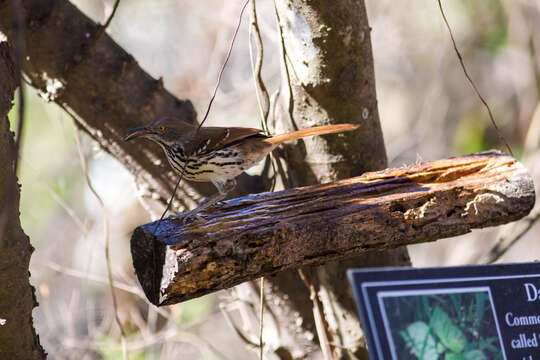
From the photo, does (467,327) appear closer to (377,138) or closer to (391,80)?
(377,138)

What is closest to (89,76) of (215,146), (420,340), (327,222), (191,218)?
(215,146)

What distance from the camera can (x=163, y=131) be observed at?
9.02ft

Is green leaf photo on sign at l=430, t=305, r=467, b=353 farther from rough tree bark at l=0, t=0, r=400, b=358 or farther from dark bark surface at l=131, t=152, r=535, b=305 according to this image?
rough tree bark at l=0, t=0, r=400, b=358

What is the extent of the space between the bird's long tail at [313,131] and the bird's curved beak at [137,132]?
59cm

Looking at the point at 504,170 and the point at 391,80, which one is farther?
the point at 391,80

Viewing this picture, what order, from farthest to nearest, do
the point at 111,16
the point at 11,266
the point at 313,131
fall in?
the point at 313,131, the point at 111,16, the point at 11,266

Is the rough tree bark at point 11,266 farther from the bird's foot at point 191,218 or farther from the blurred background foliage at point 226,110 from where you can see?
the blurred background foliage at point 226,110

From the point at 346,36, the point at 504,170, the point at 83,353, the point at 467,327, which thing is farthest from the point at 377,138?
the point at 83,353

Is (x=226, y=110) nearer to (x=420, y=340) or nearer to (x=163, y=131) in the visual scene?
(x=163, y=131)

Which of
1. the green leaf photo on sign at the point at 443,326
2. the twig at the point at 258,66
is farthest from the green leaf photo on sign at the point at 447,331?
the twig at the point at 258,66

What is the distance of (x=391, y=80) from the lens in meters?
8.58

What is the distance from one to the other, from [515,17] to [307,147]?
15.6ft

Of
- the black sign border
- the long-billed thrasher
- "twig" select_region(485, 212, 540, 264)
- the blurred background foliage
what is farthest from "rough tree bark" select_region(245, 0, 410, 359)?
the blurred background foliage

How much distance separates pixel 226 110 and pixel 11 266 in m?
4.32
